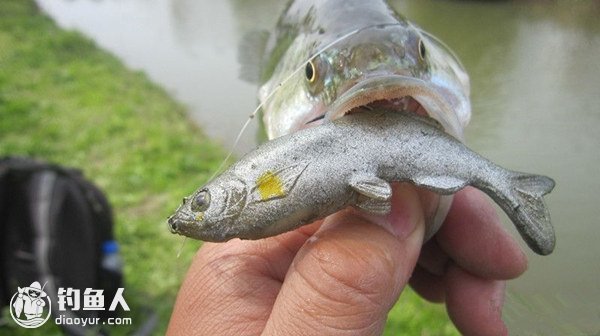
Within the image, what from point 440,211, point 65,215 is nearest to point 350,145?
point 440,211

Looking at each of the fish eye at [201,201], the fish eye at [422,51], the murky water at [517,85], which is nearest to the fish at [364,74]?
the fish eye at [422,51]

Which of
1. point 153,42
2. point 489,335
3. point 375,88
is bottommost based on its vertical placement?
point 153,42

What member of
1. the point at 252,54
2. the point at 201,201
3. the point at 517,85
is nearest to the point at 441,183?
the point at 201,201

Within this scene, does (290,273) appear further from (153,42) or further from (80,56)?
(153,42)

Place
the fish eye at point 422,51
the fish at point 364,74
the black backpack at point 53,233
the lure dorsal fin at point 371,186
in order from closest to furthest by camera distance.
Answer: the lure dorsal fin at point 371,186
the fish at point 364,74
the fish eye at point 422,51
the black backpack at point 53,233

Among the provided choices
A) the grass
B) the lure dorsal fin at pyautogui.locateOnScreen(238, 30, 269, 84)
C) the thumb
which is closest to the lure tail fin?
the thumb

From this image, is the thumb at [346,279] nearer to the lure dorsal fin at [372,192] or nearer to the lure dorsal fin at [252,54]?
the lure dorsal fin at [372,192]

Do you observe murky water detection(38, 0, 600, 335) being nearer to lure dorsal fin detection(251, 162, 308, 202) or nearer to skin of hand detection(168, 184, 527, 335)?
skin of hand detection(168, 184, 527, 335)
